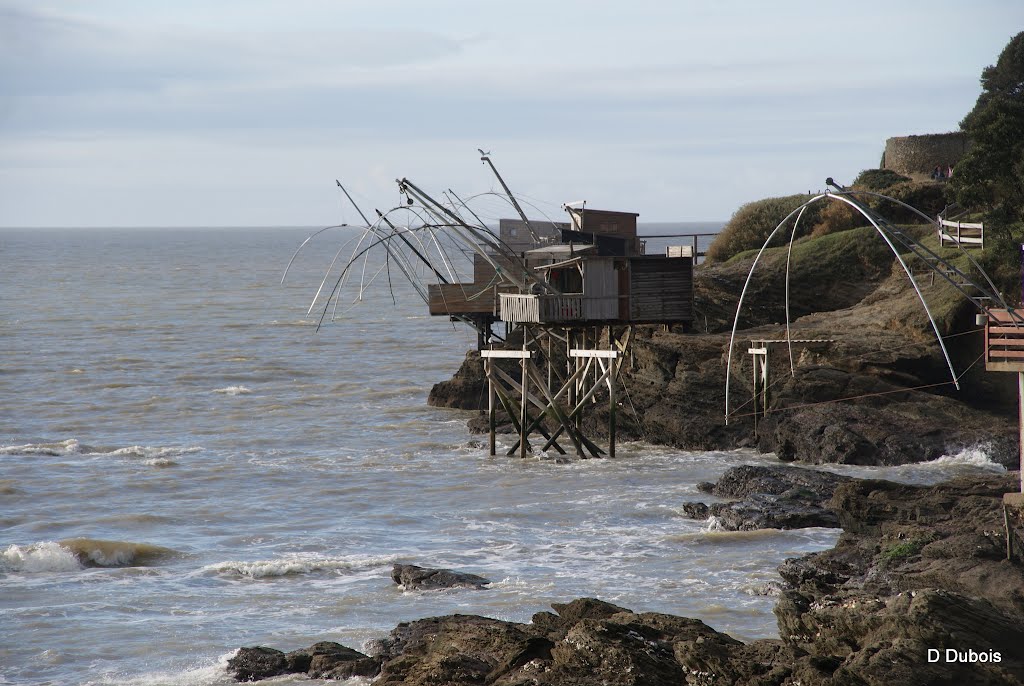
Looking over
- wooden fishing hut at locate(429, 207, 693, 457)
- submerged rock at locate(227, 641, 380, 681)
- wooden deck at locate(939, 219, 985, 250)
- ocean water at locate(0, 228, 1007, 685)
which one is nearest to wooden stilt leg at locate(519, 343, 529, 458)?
wooden fishing hut at locate(429, 207, 693, 457)

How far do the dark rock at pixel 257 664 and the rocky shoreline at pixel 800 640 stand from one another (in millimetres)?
20

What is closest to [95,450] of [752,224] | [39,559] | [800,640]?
[39,559]

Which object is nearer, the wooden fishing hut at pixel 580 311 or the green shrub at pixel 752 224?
the wooden fishing hut at pixel 580 311

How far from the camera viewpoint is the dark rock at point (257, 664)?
49.7 feet

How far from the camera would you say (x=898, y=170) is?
197ft

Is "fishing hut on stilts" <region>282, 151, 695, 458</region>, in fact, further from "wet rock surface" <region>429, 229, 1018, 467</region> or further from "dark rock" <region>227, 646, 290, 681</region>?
"dark rock" <region>227, 646, 290, 681</region>

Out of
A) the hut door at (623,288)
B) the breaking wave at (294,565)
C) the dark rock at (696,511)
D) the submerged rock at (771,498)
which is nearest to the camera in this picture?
the breaking wave at (294,565)

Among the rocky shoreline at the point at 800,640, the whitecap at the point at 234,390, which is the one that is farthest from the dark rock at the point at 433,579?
the whitecap at the point at 234,390

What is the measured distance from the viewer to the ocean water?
58.9 ft

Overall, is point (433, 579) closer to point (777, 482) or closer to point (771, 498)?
point (771, 498)

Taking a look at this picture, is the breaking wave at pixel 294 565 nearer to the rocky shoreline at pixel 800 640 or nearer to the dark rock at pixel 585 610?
the rocky shoreline at pixel 800 640

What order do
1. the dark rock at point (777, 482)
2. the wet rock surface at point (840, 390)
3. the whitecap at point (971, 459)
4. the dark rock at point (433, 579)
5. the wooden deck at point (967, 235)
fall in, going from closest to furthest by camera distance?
the dark rock at point (433, 579), the dark rock at point (777, 482), the whitecap at point (971, 459), the wet rock surface at point (840, 390), the wooden deck at point (967, 235)

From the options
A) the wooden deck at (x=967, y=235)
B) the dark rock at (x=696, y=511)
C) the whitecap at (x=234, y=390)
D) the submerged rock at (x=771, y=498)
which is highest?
the wooden deck at (x=967, y=235)

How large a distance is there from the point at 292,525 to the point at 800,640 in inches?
582
